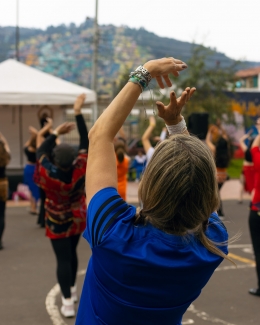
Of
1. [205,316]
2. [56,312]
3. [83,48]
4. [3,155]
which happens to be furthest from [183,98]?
[83,48]

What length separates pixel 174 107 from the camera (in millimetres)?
2053

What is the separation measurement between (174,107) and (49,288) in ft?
15.6

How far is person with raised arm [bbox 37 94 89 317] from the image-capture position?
517 cm

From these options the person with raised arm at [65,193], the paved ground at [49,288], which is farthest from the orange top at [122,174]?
the person with raised arm at [65,193]

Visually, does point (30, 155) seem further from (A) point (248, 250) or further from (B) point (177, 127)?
(B) point (177, 127)

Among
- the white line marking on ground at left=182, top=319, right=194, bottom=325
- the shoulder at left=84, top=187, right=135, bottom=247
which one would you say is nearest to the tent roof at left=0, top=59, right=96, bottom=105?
the white line marking on ground at left=182, top=319, right=194, bottom=325

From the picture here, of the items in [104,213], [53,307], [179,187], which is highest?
[179,187]

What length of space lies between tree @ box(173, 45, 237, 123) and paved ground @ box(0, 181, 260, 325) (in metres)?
14.8

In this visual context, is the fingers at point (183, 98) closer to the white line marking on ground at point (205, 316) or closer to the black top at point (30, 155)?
the white line marking on ground at point (205, 316)

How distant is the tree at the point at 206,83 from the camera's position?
2398 centimetres

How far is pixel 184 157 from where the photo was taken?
1668mm

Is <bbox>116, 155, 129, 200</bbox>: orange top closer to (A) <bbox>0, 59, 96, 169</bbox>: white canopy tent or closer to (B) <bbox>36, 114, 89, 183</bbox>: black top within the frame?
(B) <bbox>36, 114, 89, 183</bbox>: black top

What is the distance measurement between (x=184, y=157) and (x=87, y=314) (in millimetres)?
665

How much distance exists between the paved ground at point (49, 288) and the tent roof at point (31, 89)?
4.13 m
